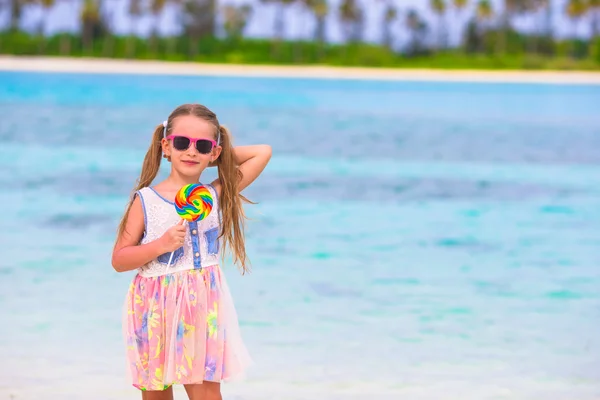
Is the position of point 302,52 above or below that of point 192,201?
above

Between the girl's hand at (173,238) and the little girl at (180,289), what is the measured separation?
0.07 metres

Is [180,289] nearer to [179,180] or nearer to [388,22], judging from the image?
[179,180]

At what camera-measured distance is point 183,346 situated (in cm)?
306

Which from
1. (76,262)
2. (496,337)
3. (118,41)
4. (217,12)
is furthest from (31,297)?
(217,12)

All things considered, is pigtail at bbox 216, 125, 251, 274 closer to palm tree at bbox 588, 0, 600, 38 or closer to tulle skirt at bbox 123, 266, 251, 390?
tulle skirt at bbox 123, 266, 251, 390

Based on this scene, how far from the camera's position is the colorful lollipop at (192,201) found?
2955 millimetres

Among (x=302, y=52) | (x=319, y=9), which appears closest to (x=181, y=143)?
(x=302, y=52)

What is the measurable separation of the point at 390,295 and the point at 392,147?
1072 cm

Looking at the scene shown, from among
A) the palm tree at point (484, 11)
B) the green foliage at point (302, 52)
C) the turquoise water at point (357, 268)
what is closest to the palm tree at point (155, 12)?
the green foliage at point (302, 52)

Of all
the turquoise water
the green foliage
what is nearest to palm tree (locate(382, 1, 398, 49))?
the green foliage

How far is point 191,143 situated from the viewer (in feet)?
10.0

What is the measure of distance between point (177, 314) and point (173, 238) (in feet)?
0.76

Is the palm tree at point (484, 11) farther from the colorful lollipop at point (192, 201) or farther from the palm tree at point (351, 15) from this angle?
the colorful lollipop at point (192, 201)

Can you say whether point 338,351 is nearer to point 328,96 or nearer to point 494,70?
point 328,96
